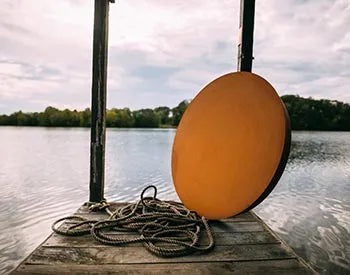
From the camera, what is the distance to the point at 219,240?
5.62 ft

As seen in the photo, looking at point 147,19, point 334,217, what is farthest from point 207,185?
point 147,19

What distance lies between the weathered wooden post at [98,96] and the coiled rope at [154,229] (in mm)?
506

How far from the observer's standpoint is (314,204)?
489 centimetres

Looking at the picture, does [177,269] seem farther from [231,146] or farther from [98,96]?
[98,96]

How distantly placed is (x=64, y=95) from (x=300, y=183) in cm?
1383

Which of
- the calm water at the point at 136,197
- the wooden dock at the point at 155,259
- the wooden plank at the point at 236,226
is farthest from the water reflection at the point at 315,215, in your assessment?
the wooden dock at the point at 155,259

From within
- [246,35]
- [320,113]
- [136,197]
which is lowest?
[136,197]

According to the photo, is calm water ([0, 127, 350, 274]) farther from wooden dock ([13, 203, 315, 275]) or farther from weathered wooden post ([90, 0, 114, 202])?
wooden dock ([13, 203, 315, 275])

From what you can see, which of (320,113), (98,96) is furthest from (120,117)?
(98,96)

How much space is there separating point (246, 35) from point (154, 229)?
172 cm

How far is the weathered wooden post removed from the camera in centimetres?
249

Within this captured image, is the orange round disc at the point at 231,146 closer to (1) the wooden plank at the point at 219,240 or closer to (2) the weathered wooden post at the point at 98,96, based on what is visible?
(1) the wooden plank at the point at 219,240

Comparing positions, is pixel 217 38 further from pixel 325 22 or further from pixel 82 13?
pixel 82 13

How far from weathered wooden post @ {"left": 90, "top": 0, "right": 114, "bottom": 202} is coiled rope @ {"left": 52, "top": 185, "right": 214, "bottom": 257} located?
506 mm
